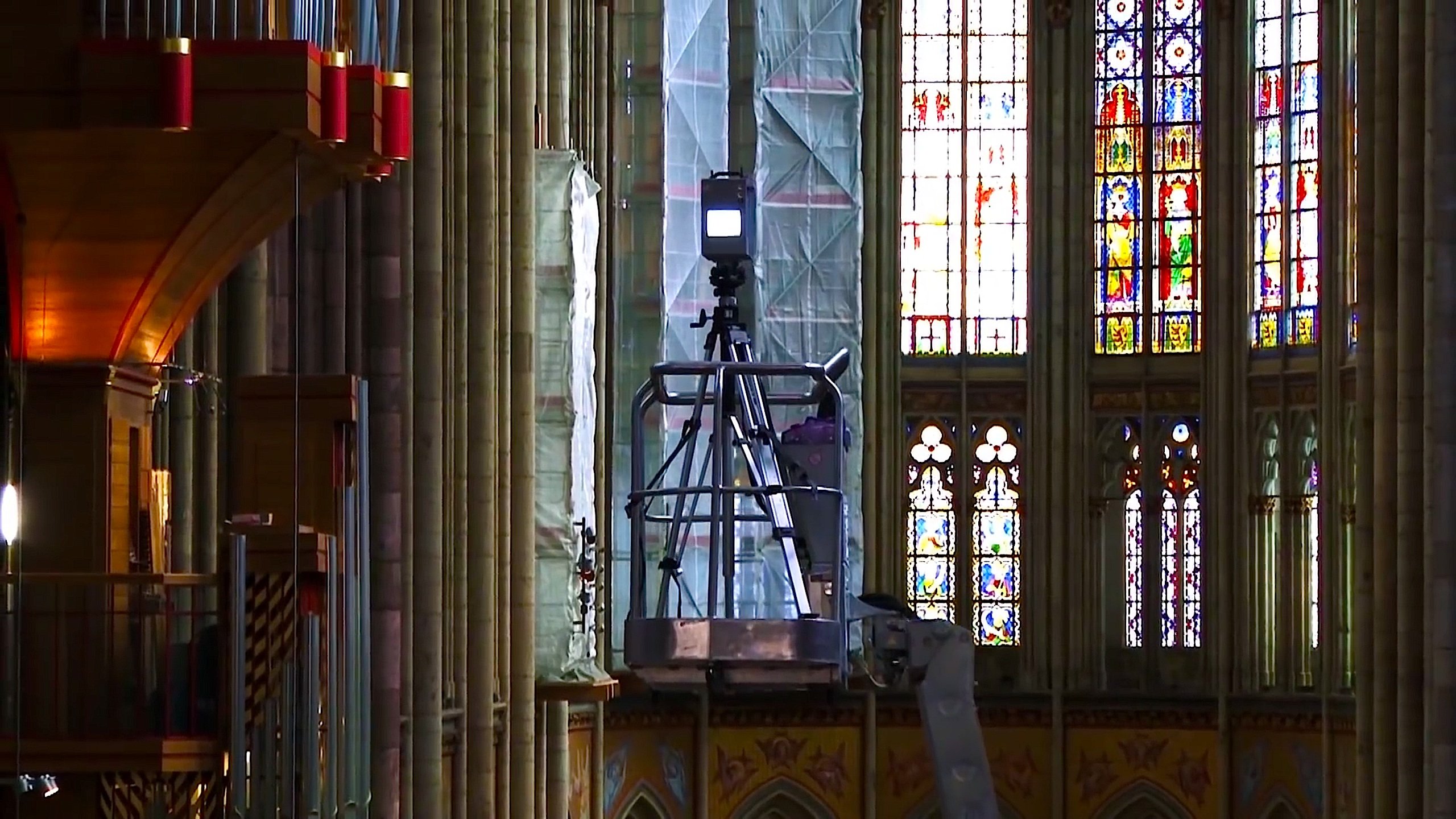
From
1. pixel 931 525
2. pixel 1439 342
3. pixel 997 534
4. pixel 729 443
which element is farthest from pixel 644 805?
pixel 729 443

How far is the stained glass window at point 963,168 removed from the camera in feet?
130

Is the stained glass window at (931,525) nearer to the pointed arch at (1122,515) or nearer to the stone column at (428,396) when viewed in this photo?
the pointed arch at (1122,515)

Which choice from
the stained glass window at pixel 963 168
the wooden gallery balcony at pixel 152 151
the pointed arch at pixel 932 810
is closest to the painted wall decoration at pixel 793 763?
the pointed arch at pixel 932 810

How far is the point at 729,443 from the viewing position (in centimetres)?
2008

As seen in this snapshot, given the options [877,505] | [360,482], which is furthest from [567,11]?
[360,482]

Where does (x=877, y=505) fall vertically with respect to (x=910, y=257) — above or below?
below

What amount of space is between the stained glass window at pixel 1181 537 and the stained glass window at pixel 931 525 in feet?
8.55

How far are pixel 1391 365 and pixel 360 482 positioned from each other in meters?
19.6

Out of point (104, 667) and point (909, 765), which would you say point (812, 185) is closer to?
point (909, 765)

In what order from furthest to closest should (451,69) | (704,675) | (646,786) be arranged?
(646,786)
(451,69)
(704,675)

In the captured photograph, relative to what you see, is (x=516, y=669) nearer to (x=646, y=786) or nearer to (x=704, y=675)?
(x=646, y=786)

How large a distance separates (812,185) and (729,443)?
1868 centimetres

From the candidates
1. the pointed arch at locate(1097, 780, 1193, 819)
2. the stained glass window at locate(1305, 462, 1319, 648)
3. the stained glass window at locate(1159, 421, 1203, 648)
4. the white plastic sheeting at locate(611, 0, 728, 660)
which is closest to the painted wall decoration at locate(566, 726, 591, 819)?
the white plastic sheeting at locate(611, 0, 728, 660)

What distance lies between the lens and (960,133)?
39.8m
